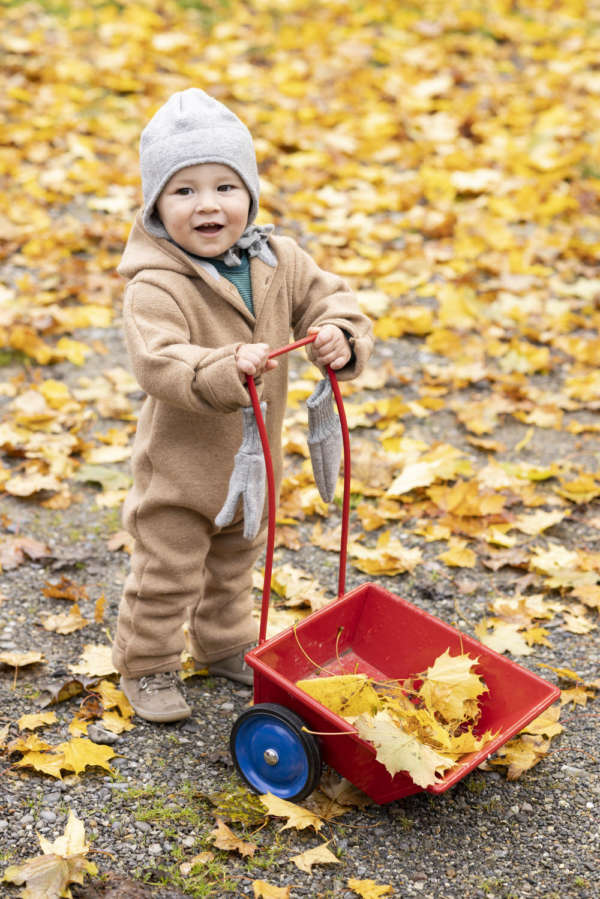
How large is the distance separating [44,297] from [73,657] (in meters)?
2.18

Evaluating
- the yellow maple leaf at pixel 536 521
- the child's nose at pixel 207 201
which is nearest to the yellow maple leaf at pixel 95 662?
the child's nose at pixel 207 201

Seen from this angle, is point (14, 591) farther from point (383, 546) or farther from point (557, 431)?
point (557, 431)

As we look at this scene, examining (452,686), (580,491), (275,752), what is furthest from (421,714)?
(580,491)

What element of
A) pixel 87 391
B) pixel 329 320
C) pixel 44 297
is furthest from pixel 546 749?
pixel 44 297

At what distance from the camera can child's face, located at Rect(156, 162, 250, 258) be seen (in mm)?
2268

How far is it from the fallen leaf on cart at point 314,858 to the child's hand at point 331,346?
109 cm

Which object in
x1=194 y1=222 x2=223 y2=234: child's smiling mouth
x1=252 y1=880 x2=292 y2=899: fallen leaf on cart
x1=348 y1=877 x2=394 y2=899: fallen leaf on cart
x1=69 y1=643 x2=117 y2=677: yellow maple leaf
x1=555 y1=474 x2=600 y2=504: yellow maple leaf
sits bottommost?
x1=348 y1=877 x2=394 y2=899: fallen leaf on cart

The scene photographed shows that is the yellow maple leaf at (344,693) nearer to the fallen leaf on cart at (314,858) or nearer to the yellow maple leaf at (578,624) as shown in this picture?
the fallen leaf on cart at (314,858)

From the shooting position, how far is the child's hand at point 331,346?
230cm

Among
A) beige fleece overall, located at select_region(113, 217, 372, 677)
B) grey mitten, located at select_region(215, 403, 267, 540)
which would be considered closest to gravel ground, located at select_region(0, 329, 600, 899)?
beige fleece overall, located at select_region(113, 217, 372, 677)

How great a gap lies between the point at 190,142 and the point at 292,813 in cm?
153

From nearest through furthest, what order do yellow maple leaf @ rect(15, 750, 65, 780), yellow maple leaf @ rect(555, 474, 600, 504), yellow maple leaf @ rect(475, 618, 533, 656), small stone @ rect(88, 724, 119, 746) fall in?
yellow maple leaf @ rect(15, 750, 65, 780)
small stone @ rect(88, 724, 119, 746)
yellow maple leaf @ rect(475, 618, 533, 656)
yellow maple leaf @ rect(555, 474, 600, 504)

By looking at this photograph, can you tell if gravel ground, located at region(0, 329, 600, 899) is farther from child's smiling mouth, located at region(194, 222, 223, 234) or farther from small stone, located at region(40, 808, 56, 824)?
child's smiling mouth, located at region(194, 222, 223, 234)

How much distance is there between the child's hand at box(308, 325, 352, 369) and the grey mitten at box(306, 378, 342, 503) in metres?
0.07
